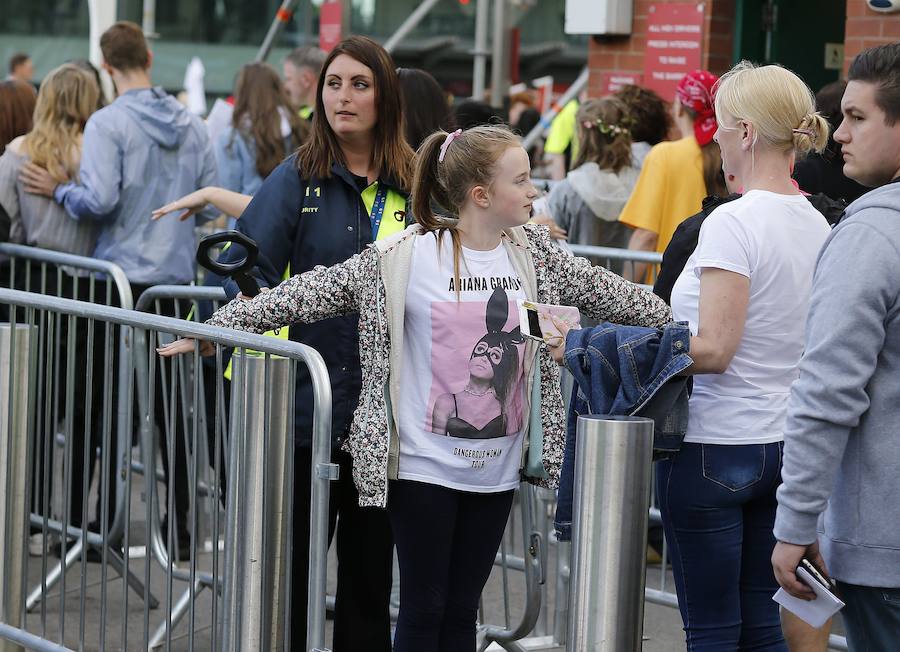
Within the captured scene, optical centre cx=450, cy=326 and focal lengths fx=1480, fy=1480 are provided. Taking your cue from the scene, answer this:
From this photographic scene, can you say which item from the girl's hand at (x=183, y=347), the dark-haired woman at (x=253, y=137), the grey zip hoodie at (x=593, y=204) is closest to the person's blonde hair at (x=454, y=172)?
the girl's hand at (x=183, y=347)

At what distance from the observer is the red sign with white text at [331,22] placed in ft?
44.3

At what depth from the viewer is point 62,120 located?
21.9 feet

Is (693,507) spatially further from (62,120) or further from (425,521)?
(62,120)

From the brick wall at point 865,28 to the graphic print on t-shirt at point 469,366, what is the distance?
4988 mm

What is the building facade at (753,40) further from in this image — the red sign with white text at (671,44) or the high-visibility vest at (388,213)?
the high-visibility vest at (388,213)

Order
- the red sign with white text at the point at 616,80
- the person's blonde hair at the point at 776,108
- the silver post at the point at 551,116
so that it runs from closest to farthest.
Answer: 1. the person's blonde hair at the point at 776,108
2. the red sign with white text at the point at 616,80
3. the silver post at the point at 551,116

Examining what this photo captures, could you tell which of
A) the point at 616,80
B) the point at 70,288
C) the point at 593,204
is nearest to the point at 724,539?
the point at 70,288

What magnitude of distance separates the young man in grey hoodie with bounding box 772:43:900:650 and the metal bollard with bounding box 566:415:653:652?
38cm

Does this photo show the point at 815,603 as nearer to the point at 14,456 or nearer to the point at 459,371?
the point at 459,371

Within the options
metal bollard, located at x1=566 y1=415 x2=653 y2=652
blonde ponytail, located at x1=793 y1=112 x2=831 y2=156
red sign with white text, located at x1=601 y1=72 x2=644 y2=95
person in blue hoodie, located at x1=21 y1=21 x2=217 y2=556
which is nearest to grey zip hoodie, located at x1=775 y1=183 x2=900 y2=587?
metal bollard, located at x1=566 y1=415 x2=653 y2=652

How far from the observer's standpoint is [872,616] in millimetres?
2830

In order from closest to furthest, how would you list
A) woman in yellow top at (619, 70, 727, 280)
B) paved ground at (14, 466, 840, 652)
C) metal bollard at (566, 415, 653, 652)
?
metal bollard at (566, 415, 653, 652) < paved ground at (14, 466, 840, 652) < woman in yellow top at (619, 70, 727, 280)

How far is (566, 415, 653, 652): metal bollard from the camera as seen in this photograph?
123 inches

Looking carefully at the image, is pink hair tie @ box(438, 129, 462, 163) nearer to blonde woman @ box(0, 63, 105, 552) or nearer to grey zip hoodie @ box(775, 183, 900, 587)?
grey zip hoodie @ box(775, 183, 900, 587)
